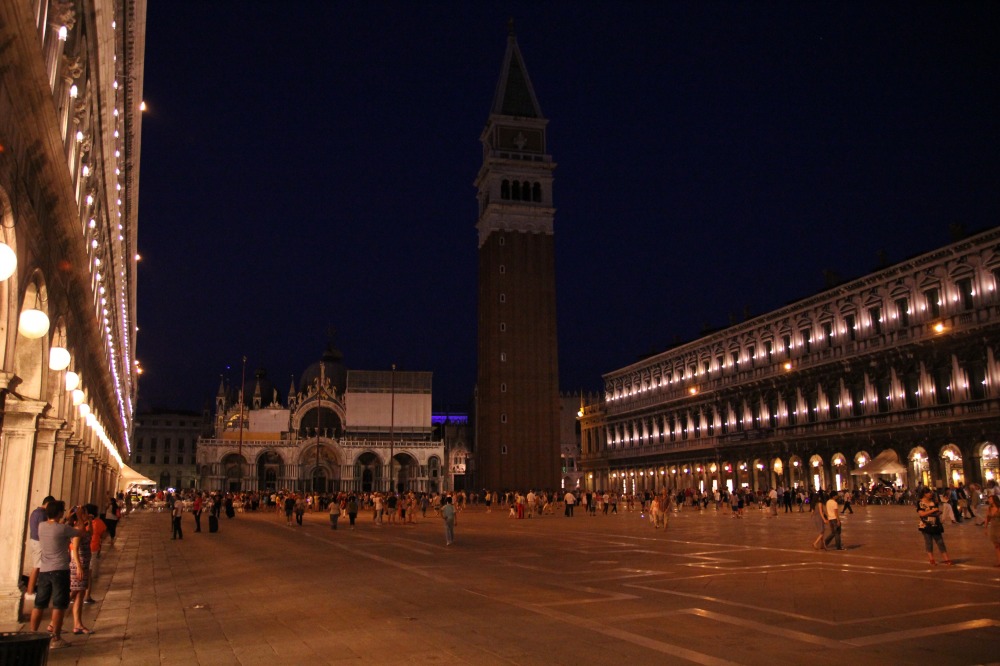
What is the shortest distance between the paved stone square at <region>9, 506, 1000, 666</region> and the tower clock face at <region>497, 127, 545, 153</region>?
70045 mm

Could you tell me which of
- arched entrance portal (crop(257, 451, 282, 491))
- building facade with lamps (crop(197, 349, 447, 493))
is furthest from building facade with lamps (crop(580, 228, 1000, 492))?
arched entrance portal (crop(257, 451, 282, 491))

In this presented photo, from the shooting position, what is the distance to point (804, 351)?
191 ft

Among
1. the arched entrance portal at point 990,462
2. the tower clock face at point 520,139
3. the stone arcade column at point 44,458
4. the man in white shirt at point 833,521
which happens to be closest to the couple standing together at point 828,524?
the man in white shirt at point 833,521

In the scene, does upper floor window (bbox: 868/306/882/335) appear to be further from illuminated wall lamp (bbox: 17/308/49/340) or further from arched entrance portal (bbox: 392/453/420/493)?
arched entrance portal (bbox: 392/453/420/493)

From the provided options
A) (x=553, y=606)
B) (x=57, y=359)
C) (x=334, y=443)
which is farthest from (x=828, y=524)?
(x=334, y=443)

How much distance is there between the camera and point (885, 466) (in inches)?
1737

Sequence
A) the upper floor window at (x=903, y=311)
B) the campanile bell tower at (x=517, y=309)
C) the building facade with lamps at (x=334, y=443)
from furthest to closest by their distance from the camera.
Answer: the building facade with lamps at (x=334, y=443), the campanile bell tower at (x=517, y=309), the upper floor window at (x=903, y=311)

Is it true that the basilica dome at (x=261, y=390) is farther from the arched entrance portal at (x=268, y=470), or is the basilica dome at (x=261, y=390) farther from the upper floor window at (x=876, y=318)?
the upper floor window at (x=876, y=318)

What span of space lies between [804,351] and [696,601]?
49554 mm

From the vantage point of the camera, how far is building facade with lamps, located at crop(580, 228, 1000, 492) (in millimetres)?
43156

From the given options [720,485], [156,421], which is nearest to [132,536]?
[720,485]

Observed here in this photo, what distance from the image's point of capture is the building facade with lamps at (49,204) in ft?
30.3

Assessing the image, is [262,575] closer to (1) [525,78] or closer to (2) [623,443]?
(2) [623,443]

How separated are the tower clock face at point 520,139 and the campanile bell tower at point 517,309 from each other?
0.37 feet
